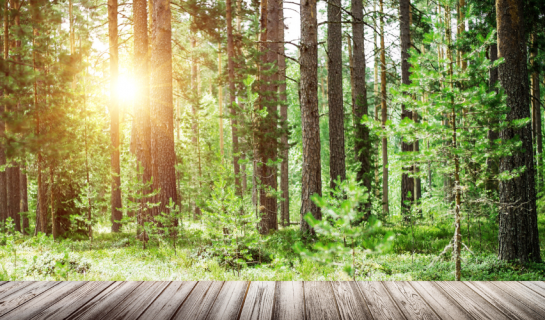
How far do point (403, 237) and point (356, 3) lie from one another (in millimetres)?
8473

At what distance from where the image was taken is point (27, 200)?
17.3m

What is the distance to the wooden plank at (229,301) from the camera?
8.21 ft

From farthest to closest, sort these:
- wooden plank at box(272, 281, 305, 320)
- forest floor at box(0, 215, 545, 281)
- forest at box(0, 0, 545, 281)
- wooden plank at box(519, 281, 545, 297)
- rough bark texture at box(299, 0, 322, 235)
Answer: rough bark texture at box(299, 0, 322, 235) < forest floor at box(0, 215, 545, 281) < forest at box(0, 0, 545, 281) < wooden plank at box(519, 281, 545, 297) < wooden plank at box(272, 281, 305, 320)

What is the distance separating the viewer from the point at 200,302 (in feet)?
9.02

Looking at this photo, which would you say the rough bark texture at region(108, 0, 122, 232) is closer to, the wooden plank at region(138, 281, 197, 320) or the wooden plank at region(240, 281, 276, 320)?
the wooden plank at region(138, 281, 197, 320)

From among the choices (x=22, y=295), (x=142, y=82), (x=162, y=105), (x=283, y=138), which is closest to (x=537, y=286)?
(x=22, y=295)

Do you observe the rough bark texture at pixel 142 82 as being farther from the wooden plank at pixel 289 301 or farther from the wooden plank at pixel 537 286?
the wooden plank at pixel 537 286

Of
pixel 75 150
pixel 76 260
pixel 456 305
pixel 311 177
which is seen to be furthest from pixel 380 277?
pixel 75 150

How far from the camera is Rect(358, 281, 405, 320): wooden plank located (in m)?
2.50

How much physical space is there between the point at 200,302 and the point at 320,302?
3.23 feet

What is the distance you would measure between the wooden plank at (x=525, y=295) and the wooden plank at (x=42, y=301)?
3.92 metres

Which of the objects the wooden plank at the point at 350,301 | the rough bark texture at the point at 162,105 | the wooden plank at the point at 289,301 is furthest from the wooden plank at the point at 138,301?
the rough bark texture at the point at 162,105

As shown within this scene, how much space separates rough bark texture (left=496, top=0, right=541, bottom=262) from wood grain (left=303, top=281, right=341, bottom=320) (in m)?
5.08

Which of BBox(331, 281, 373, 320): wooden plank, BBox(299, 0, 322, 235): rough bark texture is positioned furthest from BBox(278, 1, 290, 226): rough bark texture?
BBox(331, 281, 373, 320): wooden plank
